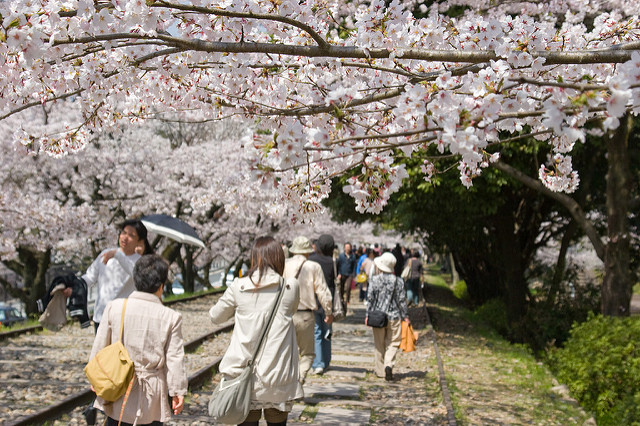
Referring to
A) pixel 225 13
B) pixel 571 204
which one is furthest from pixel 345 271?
pixel 225 13

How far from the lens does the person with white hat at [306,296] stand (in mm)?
7418

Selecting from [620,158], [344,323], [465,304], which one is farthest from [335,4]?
[465,304]

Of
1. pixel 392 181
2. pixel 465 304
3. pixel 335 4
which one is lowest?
pixel 465 304

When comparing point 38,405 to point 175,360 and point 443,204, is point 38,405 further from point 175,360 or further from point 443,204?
point 443,204

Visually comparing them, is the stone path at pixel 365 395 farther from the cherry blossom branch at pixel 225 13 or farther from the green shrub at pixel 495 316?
the green shrub at pixel 495 316

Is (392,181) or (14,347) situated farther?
(14,347)

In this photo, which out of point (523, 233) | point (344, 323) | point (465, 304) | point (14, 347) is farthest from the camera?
point (465, 304)

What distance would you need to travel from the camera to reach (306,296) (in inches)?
294

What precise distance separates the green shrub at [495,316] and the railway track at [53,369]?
7706 mm

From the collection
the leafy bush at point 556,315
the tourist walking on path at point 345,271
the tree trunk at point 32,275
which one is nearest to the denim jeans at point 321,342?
the leafy bush at point 556,315

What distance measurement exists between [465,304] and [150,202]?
1362cm

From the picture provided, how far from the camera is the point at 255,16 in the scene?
3387 mm

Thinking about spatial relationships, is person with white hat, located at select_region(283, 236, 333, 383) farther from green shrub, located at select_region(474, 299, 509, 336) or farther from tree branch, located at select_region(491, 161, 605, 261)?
green shrub, located at select_region(474, 299, 509, 336)

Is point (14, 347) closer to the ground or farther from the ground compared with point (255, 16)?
closer to the ground
